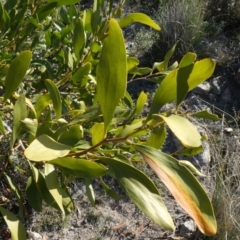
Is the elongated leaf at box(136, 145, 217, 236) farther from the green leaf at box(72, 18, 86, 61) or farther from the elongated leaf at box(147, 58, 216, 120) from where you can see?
the green leaf at box(72, 18, 86, 61)

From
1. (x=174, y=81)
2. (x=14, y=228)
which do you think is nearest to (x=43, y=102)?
(x=14, y=228)

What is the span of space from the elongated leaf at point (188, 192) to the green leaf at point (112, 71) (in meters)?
0.12

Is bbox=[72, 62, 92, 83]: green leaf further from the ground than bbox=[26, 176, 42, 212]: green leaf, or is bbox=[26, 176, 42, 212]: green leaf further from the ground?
bbox=[72, 62, 92, 83]: green leaf

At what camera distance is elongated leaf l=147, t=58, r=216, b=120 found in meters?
0.81

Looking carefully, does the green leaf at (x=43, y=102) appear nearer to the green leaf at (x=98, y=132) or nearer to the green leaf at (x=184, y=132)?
the green leaf at (x=98, y=132)

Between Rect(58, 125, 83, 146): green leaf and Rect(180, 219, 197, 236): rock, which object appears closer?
Rect(58, 125, 83, 146): green leaf

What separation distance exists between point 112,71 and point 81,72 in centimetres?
66

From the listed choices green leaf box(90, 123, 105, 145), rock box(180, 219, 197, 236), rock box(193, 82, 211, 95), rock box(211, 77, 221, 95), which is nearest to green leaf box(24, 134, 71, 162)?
green leaf box(90, 123, 105, 145)

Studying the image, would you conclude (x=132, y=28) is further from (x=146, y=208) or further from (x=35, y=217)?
(x=146, y=208)

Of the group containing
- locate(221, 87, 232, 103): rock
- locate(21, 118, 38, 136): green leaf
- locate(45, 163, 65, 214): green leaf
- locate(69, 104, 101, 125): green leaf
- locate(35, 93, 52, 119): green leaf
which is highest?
locate(21, 118, 38, 136): green leaf

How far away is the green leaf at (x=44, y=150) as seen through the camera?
0.77m

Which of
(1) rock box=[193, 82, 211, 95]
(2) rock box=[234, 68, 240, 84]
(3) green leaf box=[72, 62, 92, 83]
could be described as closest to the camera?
(3) green leaf box=[72, 62, 92, 83]

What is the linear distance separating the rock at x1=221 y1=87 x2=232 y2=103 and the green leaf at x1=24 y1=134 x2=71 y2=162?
3046mm

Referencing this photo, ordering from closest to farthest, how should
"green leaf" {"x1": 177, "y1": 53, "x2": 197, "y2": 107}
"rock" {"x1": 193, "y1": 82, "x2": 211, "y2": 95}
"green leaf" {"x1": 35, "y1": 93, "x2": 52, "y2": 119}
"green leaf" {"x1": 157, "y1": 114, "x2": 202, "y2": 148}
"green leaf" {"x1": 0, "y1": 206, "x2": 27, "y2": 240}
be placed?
"green leaf" {"x1": 157, "y1": 114, "x2": 202, "y2": 148} → "green leaf" {"x1": 177, "y1": 53, "x2": 197, "y2": 107} → "green leaf" {"x1": 0, "y1": 206, "x2": 27, "y2": 240} → "green leaf" {"x1": 35, "y1": 93, "x2": 52, "y2": 119} → "rock" {"x1": 193, "y1": 82, "x2": 211, "y2": 95}
